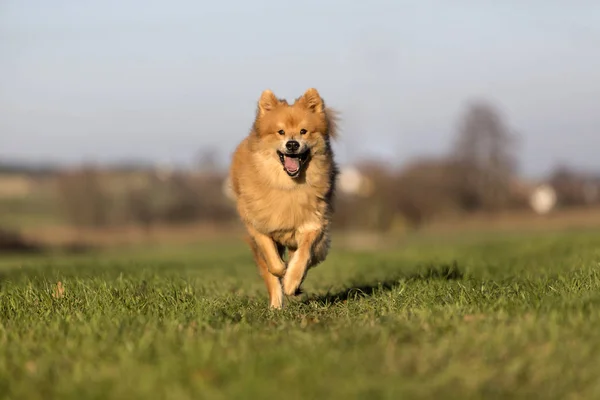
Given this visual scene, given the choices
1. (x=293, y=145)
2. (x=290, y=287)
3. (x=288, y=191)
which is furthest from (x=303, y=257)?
(x=293, y=145)

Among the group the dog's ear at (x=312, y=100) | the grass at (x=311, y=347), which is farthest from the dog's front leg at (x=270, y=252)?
the dog's ear at (x=312, y=100)

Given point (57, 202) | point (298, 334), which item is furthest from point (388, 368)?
point (57, 202)

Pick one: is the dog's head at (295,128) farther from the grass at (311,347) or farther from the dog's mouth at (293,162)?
the grass at (311,347)

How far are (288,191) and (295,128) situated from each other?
63 centimetres

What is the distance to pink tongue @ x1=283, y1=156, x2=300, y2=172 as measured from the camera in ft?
21.9

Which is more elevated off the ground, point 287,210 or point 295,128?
point 295,128

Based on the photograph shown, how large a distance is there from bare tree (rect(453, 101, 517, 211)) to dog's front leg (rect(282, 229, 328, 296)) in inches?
2292

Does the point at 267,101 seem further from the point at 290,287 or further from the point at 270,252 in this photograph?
the point at 290,287

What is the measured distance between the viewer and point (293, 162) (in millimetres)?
6719

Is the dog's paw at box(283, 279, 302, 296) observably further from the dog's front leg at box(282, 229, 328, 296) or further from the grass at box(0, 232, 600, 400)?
the grass at box(0, 232, 600, 400)

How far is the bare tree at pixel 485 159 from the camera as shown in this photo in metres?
63.7

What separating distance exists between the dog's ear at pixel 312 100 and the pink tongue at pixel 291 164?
2.41 feet

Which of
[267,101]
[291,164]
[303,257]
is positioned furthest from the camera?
[267,101]

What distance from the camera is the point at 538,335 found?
157 inches
